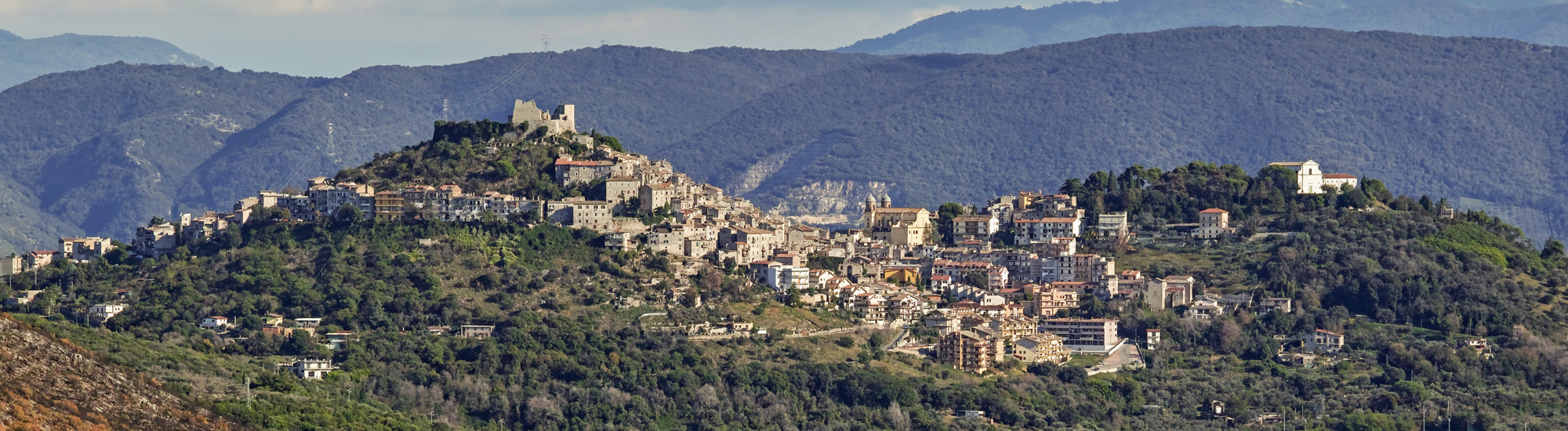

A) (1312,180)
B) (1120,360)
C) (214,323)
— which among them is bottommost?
(1120,360)

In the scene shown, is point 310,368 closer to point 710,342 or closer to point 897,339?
point 710,342

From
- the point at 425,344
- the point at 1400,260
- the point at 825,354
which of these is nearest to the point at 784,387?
the point at 825,354

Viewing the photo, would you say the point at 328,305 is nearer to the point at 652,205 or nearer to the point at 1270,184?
the point at 652,205

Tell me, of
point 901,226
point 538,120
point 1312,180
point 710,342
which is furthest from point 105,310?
point 1312,180

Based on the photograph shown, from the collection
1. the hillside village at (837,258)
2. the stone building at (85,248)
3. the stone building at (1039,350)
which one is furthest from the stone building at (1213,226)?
the stone building at (85,248)

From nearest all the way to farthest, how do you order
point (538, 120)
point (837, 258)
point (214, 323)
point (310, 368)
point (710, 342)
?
point (310, 368), point (214, 323), point (710, 342), point (837, 258), point (538, 120)

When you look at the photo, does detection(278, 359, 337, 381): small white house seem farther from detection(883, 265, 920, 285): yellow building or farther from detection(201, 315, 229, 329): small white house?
detection(883, 265, 920, 285): yellow building

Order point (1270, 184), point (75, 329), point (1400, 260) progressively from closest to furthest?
point (75, 329), point (1400, 260), point (1270, 184)
